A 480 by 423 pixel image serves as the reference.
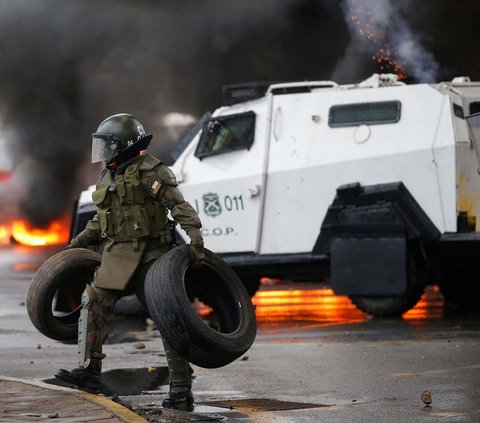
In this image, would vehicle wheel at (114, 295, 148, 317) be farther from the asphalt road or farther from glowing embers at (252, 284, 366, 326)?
glowing embers at (252, 284, 366, 326)

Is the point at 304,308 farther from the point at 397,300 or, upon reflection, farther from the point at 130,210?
the point at 130,210

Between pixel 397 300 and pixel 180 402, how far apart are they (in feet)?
22.6

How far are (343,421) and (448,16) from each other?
17747 millimetres

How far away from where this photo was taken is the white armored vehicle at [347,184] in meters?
15.0

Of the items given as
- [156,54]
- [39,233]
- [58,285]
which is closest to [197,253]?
[58,285]

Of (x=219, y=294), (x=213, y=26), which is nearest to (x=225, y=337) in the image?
(x=219, y=294)

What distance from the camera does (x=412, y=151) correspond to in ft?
49.4

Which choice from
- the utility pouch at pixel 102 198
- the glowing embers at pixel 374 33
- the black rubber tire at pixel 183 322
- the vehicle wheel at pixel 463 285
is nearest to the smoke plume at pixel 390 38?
the glowing embers at pixel 374 33

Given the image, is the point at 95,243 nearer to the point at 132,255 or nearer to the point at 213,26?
the point at 132,255

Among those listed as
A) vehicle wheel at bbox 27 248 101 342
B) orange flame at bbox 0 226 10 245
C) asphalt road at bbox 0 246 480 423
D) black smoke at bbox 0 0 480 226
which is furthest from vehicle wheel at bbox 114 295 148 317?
orange flame at bbox 0 226 10 245

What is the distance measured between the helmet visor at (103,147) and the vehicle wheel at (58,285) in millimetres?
760

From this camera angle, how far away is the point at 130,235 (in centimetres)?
891

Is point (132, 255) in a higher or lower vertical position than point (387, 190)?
lower

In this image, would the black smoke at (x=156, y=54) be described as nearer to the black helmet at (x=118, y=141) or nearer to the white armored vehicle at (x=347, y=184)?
the white armored vehicle at (x=347, y=184)
